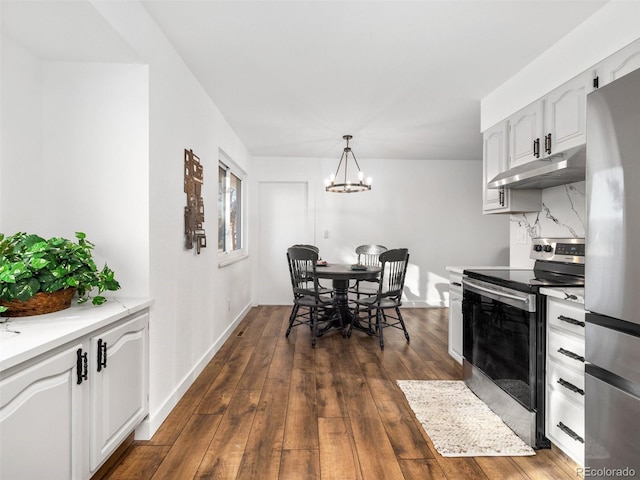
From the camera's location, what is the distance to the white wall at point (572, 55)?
1.89 meters

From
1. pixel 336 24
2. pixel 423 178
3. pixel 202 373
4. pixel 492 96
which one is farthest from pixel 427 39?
pixel 423 178

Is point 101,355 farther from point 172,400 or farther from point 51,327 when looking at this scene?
point 172,400

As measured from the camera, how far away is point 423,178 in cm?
594

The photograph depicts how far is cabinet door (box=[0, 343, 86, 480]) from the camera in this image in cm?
108

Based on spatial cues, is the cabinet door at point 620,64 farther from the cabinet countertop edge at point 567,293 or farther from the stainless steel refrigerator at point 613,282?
the cabinet countertop edge at point 567,293

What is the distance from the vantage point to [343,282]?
14.1ft

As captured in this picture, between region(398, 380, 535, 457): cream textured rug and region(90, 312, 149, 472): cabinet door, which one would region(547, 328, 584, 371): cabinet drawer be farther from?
region(90, 312, 149, 472): cabinet door

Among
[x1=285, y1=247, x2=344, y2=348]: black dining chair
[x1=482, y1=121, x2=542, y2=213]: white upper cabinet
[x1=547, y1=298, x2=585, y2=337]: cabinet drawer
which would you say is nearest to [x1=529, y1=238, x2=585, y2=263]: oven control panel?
[x1=482, y1=121, x2=542, y2=213]: white upper cabinet

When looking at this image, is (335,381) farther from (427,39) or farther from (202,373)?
(427,39)

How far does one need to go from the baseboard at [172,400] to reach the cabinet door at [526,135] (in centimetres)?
295

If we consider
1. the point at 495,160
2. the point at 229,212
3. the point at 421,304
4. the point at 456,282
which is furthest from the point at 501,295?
the point at 421,304

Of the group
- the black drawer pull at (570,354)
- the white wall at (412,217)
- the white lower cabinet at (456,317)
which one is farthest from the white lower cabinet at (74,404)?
the white wall at (412,217)

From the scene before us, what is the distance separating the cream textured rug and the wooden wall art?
1.88 m

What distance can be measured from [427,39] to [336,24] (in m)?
0.61
